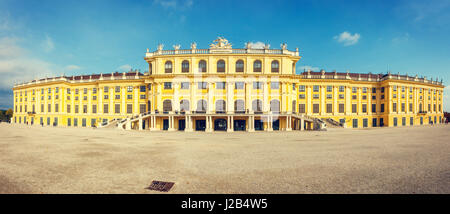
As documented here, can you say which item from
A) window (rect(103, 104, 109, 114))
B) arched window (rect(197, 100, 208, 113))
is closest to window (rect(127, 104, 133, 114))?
window (rect(103, 104, 109, 114))

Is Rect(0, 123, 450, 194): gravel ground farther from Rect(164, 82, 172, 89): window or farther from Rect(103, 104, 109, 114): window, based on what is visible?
Rect(103, 104, 109, 114): window

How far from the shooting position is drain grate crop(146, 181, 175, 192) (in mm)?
5508

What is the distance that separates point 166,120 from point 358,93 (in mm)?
48641

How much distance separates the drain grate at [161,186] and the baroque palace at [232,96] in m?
27.8

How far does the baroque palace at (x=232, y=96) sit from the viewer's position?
3606cm

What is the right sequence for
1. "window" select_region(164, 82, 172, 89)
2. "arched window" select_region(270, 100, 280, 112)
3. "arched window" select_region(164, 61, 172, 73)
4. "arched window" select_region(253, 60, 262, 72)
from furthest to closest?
"arched window" select_region(164, 61, 172, 73)
"window" select_region(164, 82, 172, 89)
"arched window" select_region(253, 60, 262, 72)
"arched window" select_region(270, 100, 280, 112)

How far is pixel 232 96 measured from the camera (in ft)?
118

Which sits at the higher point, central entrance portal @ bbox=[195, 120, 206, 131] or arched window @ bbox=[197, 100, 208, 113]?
arched window @ bbox=[197, 100, 208, 113]

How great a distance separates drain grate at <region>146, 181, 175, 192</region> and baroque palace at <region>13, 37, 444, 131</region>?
27.8m

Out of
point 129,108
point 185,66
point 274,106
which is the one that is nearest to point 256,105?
point 274,106

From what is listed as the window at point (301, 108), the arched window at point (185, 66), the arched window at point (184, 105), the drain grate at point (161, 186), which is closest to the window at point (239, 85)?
the arched window at point (184, 105)
